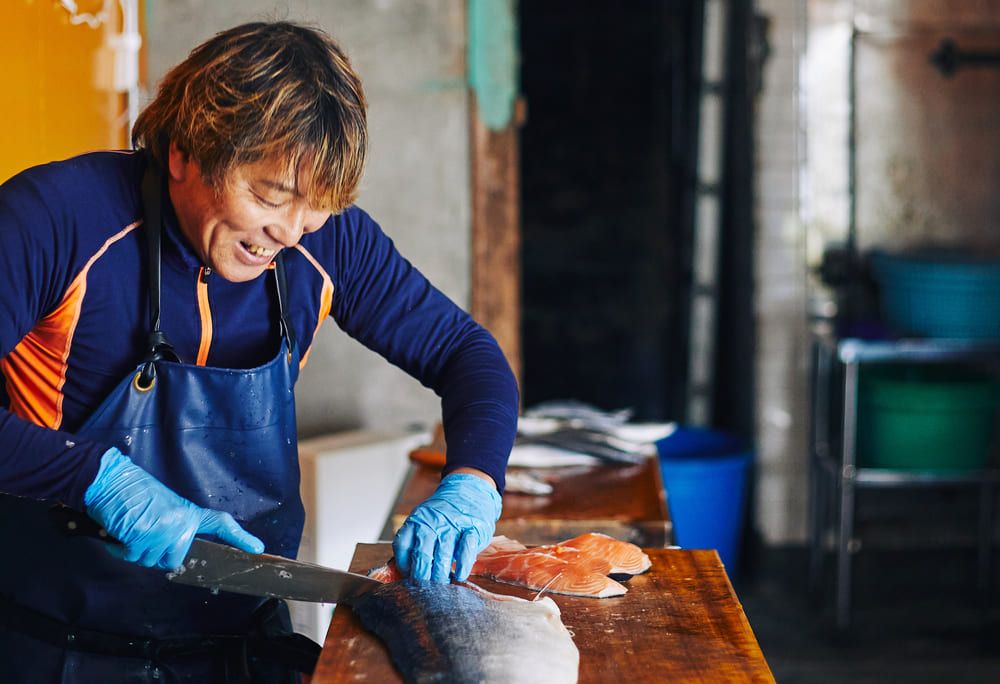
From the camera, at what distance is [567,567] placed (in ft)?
5.96

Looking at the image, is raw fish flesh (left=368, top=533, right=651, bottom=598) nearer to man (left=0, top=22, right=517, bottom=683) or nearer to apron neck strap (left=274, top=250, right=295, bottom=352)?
man (left=0, top=22, right=517, bottom=683)

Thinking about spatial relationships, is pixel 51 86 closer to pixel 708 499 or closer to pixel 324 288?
pixel 324 288

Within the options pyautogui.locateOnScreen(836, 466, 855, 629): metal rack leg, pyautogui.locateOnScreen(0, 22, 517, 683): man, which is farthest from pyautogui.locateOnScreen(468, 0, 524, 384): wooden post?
pyautogui.locateOnScreen(0, 22, 517, 683): man

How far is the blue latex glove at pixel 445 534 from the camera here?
5.76 ft

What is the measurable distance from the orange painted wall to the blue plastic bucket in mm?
2364

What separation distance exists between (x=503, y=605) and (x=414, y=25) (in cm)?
294

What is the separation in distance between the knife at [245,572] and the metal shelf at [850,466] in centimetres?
306

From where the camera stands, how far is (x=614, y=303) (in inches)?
225

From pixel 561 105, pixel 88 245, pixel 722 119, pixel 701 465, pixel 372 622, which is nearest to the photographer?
pixel 372 622

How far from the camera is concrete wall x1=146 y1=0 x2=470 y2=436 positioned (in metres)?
3.99

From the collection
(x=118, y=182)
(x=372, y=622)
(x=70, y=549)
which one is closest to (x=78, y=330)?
(x=118, y=182)

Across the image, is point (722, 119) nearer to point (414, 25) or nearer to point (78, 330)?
point (414, 25)

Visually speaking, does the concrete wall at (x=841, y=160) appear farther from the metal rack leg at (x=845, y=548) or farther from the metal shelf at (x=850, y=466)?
the metal rack leg at (x=845, y=548)

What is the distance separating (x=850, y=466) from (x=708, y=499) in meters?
0.73
